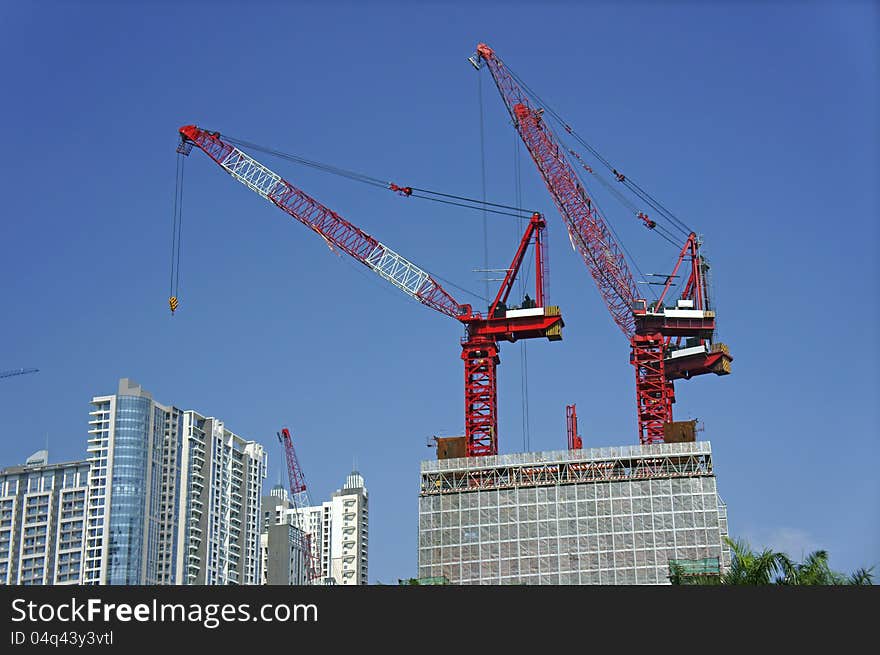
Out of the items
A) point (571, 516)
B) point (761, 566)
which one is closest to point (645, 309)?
point (571, 516)

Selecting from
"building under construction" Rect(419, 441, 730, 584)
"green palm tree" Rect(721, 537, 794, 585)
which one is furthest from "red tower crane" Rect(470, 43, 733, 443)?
"green palm tree" Rect(721, 537, 794, 585)

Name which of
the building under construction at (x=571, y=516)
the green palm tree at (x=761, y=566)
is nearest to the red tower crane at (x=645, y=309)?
the building under construction at (x=571, y=516)

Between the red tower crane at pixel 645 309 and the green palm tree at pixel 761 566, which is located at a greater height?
the red tower crane at pixel 645 309

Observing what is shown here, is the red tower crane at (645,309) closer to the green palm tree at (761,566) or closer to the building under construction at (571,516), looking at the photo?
the building under construction at (571,516)

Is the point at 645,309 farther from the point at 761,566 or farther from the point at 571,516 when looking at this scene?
the point at 761,566

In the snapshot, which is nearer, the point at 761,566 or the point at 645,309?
the point at 761,566

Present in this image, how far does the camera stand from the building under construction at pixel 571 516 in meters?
147

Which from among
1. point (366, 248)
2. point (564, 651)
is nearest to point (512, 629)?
point (564, 651)

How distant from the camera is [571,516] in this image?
152250 millimetres

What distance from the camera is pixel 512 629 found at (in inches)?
1404

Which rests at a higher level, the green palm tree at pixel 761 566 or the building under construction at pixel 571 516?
the building under construction at pixel 571 516

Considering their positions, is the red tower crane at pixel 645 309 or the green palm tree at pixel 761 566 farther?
the red tower crane at pixel 645 309

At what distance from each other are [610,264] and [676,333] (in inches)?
633

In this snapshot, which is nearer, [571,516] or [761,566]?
[761,566]
